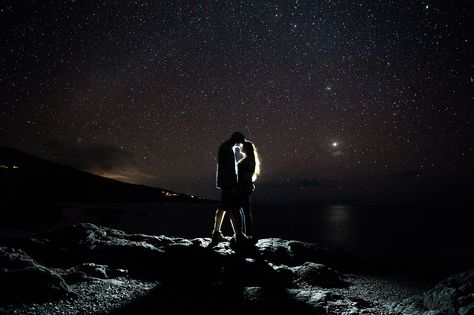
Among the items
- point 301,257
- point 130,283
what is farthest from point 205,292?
point 301,257

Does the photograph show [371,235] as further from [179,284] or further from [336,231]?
[179,284]

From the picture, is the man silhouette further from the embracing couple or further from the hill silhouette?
the hill silhouette

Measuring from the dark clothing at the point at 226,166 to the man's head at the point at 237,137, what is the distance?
94mm

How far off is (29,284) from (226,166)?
406cm

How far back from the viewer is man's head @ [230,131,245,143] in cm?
681

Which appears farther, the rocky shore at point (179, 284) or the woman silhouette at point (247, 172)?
the woman silhouette at point (247, 172)

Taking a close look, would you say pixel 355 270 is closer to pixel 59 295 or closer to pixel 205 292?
pixel 205 292

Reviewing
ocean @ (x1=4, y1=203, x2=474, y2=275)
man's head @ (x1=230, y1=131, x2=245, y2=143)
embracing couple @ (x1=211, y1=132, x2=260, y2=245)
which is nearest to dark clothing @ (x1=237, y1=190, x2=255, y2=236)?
embracing couple @ (x1=211, y1=132, x2=260, y2=245)

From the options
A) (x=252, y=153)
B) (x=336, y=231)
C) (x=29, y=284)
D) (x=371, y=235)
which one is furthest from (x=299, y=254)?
(x=336, y=231)

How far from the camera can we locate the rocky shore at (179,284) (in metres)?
4.11

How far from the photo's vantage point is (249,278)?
561 centimetres

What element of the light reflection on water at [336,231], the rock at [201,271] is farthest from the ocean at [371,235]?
the rock at [201,271]

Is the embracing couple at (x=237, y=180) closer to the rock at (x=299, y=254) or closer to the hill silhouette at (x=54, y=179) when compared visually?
the rock at (x=299, y=254)

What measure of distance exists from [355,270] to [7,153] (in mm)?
163540
